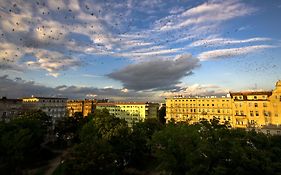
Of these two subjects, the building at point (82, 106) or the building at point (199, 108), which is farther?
the building at point (82, 106)

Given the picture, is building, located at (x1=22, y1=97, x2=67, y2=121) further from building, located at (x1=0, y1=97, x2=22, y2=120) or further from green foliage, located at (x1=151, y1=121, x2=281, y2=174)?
green foliage, located at (x1=151, y1=121, x2=281, y2=174)

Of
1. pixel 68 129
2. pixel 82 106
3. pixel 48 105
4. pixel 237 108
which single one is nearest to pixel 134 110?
pixel 82 106

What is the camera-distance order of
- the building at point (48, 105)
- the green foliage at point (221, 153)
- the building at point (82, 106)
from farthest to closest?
the building at point (82, 106)
the building at point (48, 105)
the green foliage at point (221, 153)

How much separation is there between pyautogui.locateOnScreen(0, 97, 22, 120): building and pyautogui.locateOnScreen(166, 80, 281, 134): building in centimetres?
7230

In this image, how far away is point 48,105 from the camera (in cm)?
11881

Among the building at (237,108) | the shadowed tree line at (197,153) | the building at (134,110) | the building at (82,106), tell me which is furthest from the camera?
the building at (82,106)

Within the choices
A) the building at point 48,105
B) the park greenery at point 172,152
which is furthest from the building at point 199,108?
the building at point 48,105

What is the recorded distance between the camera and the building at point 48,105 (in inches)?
4311

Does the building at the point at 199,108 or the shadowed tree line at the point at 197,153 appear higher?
the building at the point at 199,108

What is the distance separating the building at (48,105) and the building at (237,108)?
62.7 m

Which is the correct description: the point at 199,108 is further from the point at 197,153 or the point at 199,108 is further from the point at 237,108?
the point at 197,153

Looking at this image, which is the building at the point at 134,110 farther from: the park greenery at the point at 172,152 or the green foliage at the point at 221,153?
the green foliage at the point at 221,153

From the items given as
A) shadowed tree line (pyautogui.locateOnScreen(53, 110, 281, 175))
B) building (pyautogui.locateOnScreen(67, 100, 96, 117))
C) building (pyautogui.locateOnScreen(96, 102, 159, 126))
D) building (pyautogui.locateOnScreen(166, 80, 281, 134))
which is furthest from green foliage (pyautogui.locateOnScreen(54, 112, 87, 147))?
building (pyautogui.locateOnScreen(67, 100, 96, 117))

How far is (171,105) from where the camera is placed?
424 feet
